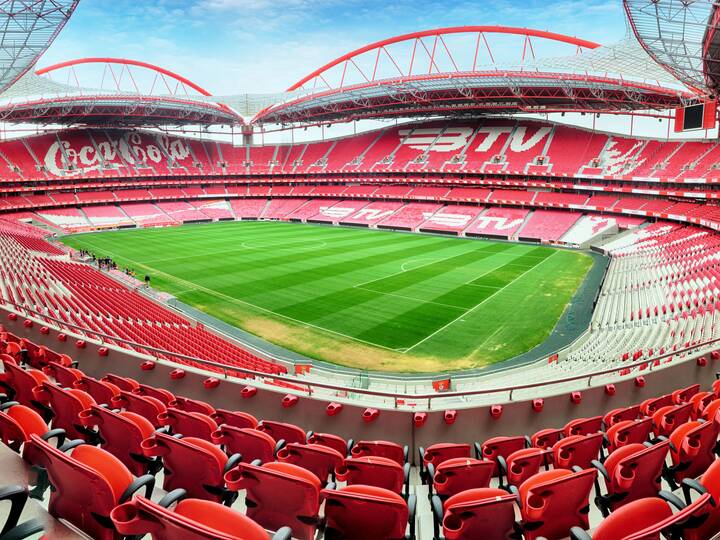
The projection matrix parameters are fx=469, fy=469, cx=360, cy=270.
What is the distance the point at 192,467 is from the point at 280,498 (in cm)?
92

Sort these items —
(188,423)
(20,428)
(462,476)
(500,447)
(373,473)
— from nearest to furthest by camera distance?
(20,428) → (373,473) → (462,476) → (188,423) → (500,447)

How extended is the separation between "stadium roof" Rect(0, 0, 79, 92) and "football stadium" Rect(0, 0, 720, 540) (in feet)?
0.60

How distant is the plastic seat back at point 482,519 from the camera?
11.0 feet

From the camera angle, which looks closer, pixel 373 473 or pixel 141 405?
pixel 373 473

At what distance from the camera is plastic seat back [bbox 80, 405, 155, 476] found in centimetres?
439

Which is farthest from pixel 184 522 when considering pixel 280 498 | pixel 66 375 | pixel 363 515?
pixel 66 375

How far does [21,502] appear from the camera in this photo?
278 centimetres

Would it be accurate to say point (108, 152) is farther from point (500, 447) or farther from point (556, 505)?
point (556, 505)

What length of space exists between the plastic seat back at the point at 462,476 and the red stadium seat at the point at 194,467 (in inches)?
77.5

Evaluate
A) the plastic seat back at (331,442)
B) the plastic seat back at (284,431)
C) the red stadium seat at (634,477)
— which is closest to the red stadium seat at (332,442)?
the plastic seat back at (331,442)

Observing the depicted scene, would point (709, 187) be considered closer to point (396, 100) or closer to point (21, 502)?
point (396, 100)

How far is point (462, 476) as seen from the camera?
459cm

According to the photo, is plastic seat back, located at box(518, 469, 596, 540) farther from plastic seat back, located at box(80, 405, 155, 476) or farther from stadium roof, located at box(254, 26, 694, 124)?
stadium roof, located at box(254, 26, 694, 124)

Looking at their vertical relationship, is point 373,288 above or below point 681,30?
below
